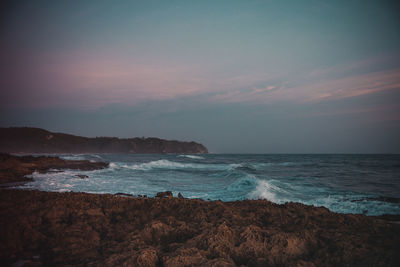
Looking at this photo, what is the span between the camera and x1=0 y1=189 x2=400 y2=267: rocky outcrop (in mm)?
2693

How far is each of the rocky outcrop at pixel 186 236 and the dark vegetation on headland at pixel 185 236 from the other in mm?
11

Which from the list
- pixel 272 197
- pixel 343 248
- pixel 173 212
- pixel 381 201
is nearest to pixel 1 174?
pixel 173 212

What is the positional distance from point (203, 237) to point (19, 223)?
307 centimetres

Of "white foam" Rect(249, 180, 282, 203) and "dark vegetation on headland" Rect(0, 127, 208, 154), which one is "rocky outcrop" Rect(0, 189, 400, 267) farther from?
"dark vegetation on headland" Rect(0, 127, 208, 154)

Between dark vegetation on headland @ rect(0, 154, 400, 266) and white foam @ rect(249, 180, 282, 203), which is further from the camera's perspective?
white foam @ rect(249, 180, 282, 203)

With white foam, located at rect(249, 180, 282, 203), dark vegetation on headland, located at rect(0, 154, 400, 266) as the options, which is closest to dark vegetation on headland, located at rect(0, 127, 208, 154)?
white foam, located at rect(249, 180, 282, 203)

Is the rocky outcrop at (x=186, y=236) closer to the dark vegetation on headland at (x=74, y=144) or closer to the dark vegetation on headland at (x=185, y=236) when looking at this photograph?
the dark vegetation on headland at (x=185, y=236)

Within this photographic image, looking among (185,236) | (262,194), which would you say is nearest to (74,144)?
(262,194)

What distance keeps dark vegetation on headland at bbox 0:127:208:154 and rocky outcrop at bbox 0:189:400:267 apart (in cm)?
7670

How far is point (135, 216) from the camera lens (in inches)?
175

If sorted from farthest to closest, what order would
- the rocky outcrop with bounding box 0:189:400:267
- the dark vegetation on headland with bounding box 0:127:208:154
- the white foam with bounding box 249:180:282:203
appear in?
the dark vegetation on headland with bounding box 0:127:208:154 → the white foam with bounding box 249:180:282:203 → the rocky outcrop with bounding box 0:189:400:267

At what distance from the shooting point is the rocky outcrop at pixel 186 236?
2693 millimetres

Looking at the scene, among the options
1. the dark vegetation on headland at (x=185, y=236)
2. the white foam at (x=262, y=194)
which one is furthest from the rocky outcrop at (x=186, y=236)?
the white foam at (x=262, y=194)

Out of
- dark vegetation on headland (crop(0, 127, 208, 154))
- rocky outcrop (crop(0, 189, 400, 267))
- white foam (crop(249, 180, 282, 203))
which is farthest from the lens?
dark vegetation on headland (crop(0, 127, 208, 154))
